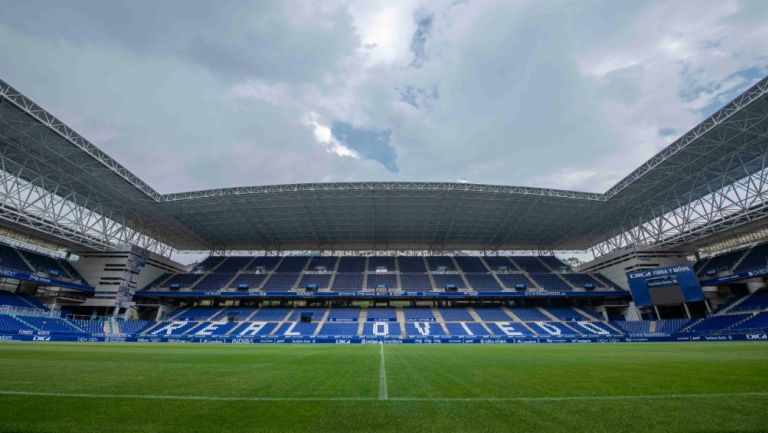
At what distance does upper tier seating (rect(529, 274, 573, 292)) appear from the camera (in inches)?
1726

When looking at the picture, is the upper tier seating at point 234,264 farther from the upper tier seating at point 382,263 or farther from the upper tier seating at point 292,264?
the upper tier seating at point 382,263

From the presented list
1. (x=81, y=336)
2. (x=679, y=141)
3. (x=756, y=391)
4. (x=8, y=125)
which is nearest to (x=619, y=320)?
(x=679, y=141)

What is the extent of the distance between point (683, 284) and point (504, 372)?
38550mm

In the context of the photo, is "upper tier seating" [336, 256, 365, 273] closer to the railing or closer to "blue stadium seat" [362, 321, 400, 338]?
"blue stadium seat" [362, 321, 400, 338]

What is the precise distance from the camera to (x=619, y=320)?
42.2 metres

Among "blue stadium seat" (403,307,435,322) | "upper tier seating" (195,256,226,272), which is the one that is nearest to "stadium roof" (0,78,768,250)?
"upper tier seating" (195,256,226,272)

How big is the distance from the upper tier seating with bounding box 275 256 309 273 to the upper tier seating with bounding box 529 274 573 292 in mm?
35132

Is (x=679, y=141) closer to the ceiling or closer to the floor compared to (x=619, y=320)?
closer to the ceiling

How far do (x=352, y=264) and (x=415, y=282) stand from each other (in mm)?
11116

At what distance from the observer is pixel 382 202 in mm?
37906

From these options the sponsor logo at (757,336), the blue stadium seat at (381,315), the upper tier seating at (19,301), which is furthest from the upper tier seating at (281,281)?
the sponsor logo at (757,336)

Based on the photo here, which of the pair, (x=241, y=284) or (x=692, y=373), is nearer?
(x=692, y=373)

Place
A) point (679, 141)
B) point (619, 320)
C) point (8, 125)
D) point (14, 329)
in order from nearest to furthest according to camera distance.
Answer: point (8, 125) < point (679, 141) < point (14, 329) < point (619, 320)

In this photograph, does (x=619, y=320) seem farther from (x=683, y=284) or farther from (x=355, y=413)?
(x=355, y=413)
